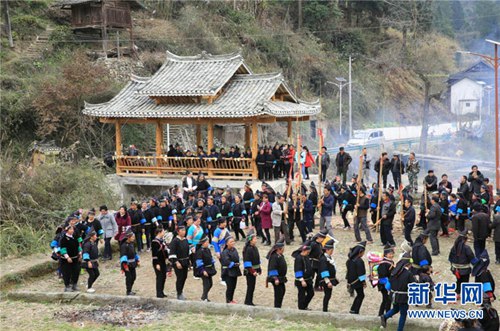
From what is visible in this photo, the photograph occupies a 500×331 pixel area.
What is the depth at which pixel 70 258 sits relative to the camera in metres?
14.1

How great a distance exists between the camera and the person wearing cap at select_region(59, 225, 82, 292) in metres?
14.0

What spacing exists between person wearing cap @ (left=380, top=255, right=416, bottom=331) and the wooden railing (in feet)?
44.2

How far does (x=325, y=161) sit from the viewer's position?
996 inches

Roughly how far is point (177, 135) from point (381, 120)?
2611 centimetres

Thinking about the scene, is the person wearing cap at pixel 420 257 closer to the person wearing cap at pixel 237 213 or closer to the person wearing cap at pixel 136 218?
the person wearing cap at pixel 237 213

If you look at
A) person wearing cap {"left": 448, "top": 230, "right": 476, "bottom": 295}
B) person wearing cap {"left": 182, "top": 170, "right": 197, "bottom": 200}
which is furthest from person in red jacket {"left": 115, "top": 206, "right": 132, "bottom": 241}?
person wearing cap {"left": 448, "top": 230, "right": 476, "bottom": 295}

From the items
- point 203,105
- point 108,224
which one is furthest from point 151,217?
point 203,105

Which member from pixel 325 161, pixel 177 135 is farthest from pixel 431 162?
pixel 177 135

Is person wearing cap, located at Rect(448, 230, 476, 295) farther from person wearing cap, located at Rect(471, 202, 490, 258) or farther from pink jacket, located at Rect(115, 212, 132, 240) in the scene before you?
pink jacket, located at Rect(115, 212, 132, 240)

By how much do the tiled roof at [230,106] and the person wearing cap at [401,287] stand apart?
1312 centimetres

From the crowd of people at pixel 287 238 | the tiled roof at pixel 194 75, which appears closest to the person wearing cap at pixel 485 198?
the crowd of people at pixel 287 238

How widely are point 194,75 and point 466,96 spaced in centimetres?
3160

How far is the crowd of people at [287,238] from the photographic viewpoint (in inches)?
468

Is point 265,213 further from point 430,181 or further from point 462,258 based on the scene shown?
point 462,258
